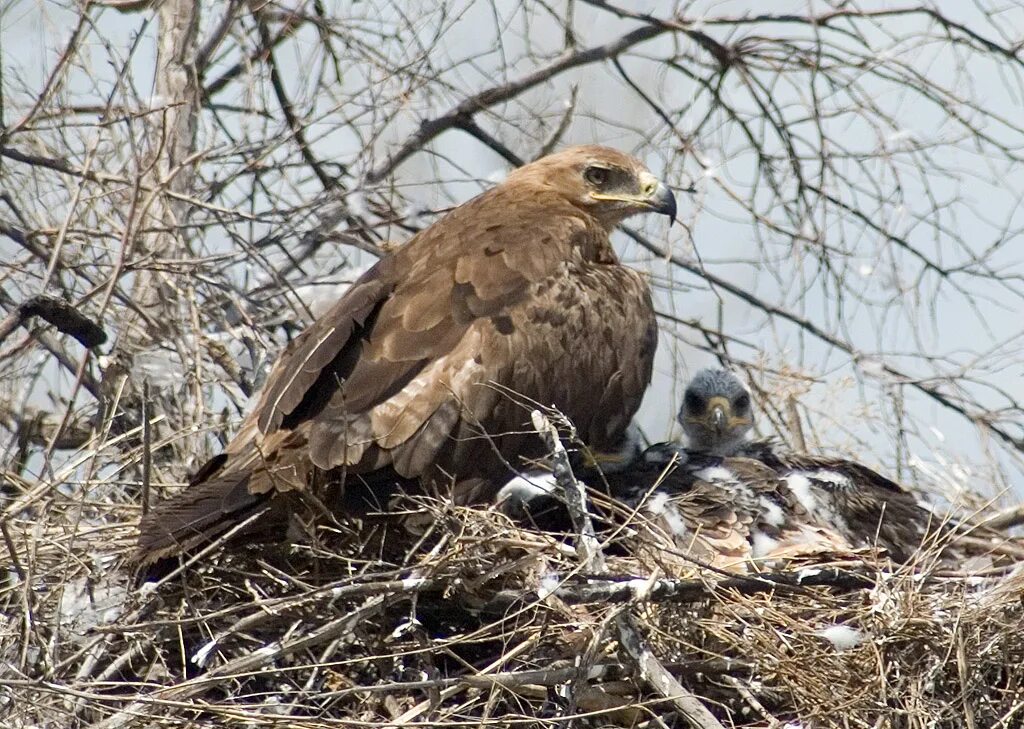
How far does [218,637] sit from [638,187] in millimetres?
3092

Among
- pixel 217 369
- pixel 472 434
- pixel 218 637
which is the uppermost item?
pixel 217 369

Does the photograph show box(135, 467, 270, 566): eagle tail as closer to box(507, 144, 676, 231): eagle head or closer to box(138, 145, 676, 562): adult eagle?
box(138, 145, 676, 562): adult eagle

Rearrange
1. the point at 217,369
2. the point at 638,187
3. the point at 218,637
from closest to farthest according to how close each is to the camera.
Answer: the point at 218,637 < the point at 217,369 < the point at 638,187

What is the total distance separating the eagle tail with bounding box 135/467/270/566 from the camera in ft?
16.8

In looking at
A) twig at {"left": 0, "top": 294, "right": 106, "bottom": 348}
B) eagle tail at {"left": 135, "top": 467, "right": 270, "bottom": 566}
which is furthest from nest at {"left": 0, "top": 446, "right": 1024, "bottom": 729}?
twig at {"left": 0, "top": 294, "right": 106, "bottom": 348}

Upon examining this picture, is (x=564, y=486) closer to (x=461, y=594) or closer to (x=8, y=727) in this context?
(x=461, y=594)

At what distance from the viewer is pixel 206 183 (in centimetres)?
684

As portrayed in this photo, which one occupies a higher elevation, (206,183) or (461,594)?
(206,183)

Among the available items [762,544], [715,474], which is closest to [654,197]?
[715,474]

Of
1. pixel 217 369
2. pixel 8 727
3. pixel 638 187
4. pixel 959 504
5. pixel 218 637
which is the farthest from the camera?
pixel 638 187

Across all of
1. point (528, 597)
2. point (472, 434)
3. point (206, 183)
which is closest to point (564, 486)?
point (528, 597)

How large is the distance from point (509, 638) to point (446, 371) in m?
1.09

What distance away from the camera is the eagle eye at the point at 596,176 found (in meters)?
7.18

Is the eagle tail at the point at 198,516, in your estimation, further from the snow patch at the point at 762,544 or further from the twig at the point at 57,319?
the snow patch at the point at 762,544
